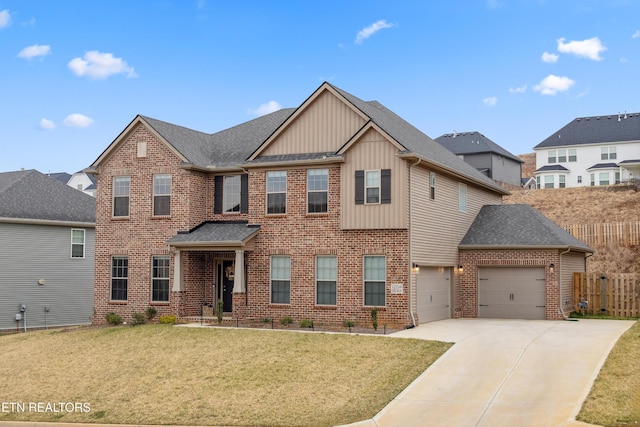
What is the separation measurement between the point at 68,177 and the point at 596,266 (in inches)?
3073

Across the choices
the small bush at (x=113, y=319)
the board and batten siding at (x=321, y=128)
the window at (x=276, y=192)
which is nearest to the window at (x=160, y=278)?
the small bush at (x=113, y=319)

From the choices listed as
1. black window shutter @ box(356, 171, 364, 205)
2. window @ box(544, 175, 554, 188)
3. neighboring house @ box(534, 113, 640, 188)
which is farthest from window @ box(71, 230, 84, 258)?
window @ box(544, 175, 554, 188)

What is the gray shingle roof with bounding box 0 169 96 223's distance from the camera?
35781mm

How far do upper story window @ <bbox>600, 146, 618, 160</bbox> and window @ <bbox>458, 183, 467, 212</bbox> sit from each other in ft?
153

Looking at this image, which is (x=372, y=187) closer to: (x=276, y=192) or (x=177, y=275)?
(x=276, y=192)

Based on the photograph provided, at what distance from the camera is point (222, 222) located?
30062mm

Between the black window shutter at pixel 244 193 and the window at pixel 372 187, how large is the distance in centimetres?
568

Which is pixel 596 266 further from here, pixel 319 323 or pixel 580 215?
pixel 319 323

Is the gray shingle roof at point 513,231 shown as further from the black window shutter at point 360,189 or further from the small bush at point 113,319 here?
the small bush at point 113,319

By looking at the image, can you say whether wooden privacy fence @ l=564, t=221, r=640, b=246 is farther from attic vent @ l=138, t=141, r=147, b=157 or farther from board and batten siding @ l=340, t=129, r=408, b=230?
attic vent @ l=138, t=141, r=147, b=157

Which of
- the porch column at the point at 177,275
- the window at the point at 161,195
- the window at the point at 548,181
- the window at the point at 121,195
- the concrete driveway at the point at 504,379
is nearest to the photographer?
the concrete driveway at the point at 504,379

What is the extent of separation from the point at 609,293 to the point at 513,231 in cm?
473

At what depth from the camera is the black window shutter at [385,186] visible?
84.6ft

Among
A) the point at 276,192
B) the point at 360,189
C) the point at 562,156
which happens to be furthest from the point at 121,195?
the point at 562,156
